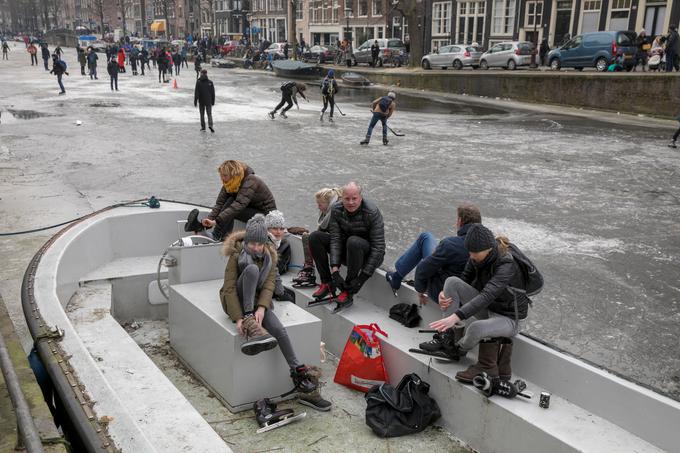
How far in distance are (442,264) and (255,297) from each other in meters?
1.66

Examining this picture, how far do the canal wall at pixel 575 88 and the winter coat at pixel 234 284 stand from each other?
22.7 meters

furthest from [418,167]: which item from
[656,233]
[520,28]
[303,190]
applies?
[520,28]

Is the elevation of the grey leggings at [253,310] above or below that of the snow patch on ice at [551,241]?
above

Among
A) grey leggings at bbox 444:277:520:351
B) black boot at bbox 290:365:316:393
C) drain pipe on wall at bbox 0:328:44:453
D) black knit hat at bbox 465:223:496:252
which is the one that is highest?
black knit hat at bbox 465:223:496:252

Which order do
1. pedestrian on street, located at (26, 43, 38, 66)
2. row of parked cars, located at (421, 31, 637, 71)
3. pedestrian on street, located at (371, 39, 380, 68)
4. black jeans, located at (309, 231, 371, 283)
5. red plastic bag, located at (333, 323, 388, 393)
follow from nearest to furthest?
red plastic bag, located at (333, 323, 388, 393), black jeans, located at (309, 231, 371, 283), row of parked cars, located at (421, 31, 637, 71), pedestrian on street, located at (371, 39, 380, 68), pedestrian on street, located at (26, 43, 38, 66)

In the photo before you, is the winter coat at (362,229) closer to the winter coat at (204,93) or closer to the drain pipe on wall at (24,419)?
the drain pipe on wall at (24,419)

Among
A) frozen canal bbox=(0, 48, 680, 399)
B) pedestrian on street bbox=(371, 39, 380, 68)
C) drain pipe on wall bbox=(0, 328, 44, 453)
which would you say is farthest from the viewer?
pedestrian on street bbox=(371, 39, 380, 68)

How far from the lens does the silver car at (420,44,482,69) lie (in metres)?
36.6

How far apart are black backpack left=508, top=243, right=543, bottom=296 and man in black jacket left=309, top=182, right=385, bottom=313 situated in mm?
1726

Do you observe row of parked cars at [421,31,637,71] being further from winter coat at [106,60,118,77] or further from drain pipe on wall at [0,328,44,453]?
drain pipe on wall at [0,328,44,453]

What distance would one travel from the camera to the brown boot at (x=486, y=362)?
4.91 metres

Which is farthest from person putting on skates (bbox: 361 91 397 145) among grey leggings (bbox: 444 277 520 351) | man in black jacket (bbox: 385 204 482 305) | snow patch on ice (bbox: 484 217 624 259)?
grey leggings (bbox: 444 277 520 351)

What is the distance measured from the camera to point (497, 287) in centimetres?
482

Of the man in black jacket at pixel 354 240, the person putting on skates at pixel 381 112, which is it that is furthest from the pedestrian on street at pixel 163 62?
the man in black jacket at pixel 354 240
